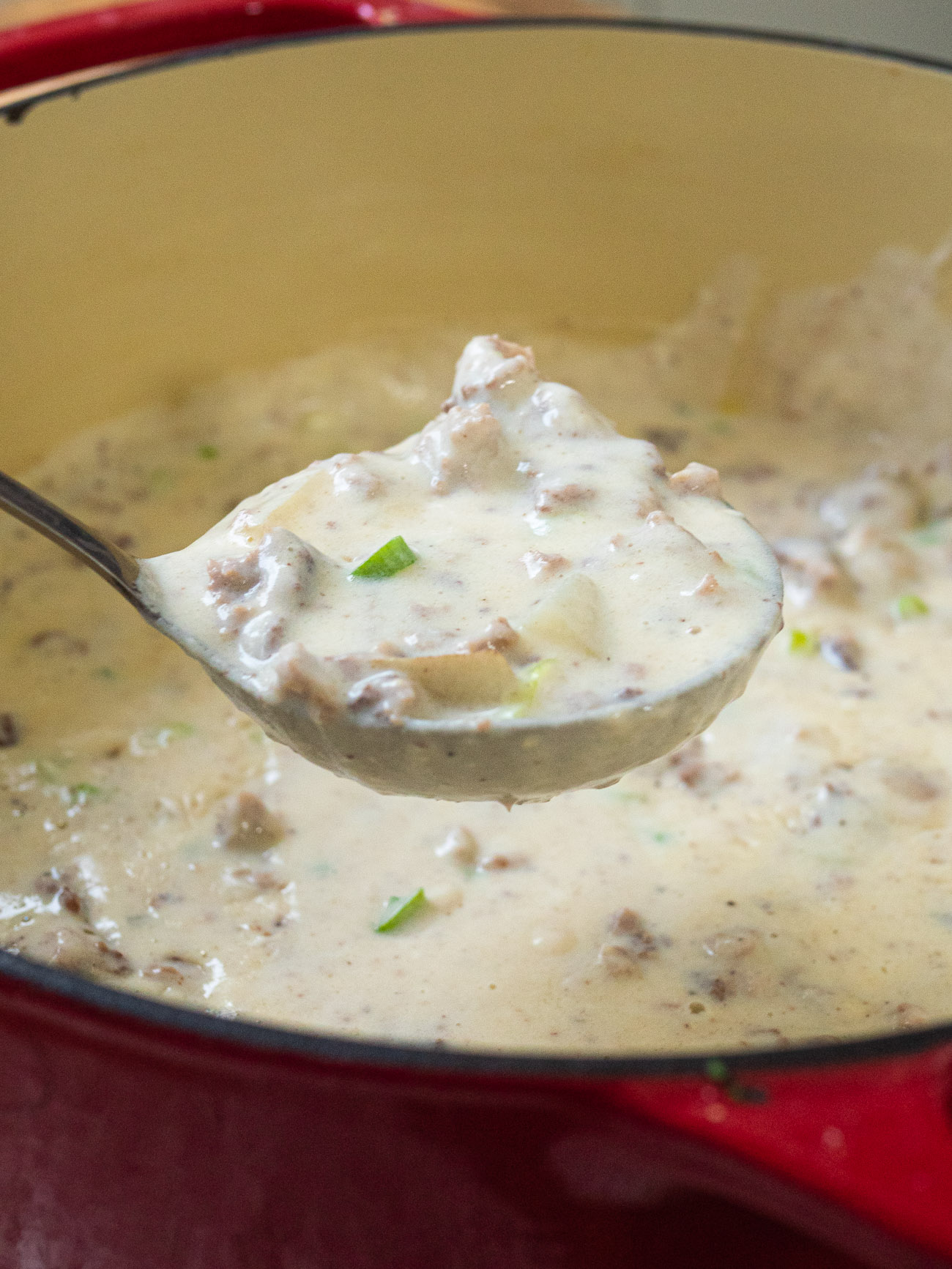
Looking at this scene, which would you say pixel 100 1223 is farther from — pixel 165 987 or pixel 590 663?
pixel 590 663

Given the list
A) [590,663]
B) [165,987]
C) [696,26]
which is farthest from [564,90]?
[165,987]

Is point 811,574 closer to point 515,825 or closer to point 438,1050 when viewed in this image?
point 515,825

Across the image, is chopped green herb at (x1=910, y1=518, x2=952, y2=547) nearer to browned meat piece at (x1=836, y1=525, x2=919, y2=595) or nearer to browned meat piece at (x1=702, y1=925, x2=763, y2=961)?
browned meat piece at (x1=836, y1=525, x2=919, y2=595)

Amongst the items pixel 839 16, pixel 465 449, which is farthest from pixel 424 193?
pixel 839 16

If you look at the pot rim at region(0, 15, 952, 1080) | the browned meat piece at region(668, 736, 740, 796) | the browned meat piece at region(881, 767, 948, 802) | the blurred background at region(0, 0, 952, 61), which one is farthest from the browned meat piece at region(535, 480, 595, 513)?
the blurred background at region(0, 0, 952, 61)

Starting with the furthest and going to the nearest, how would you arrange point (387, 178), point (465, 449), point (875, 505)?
point (387, 178) < point (875, 505) < point (465, 449)

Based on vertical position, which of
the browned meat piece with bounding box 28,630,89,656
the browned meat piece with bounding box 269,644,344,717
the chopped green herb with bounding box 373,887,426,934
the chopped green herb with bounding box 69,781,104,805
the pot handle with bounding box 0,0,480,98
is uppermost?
the pot handle with bounding box 0,0,480,98
